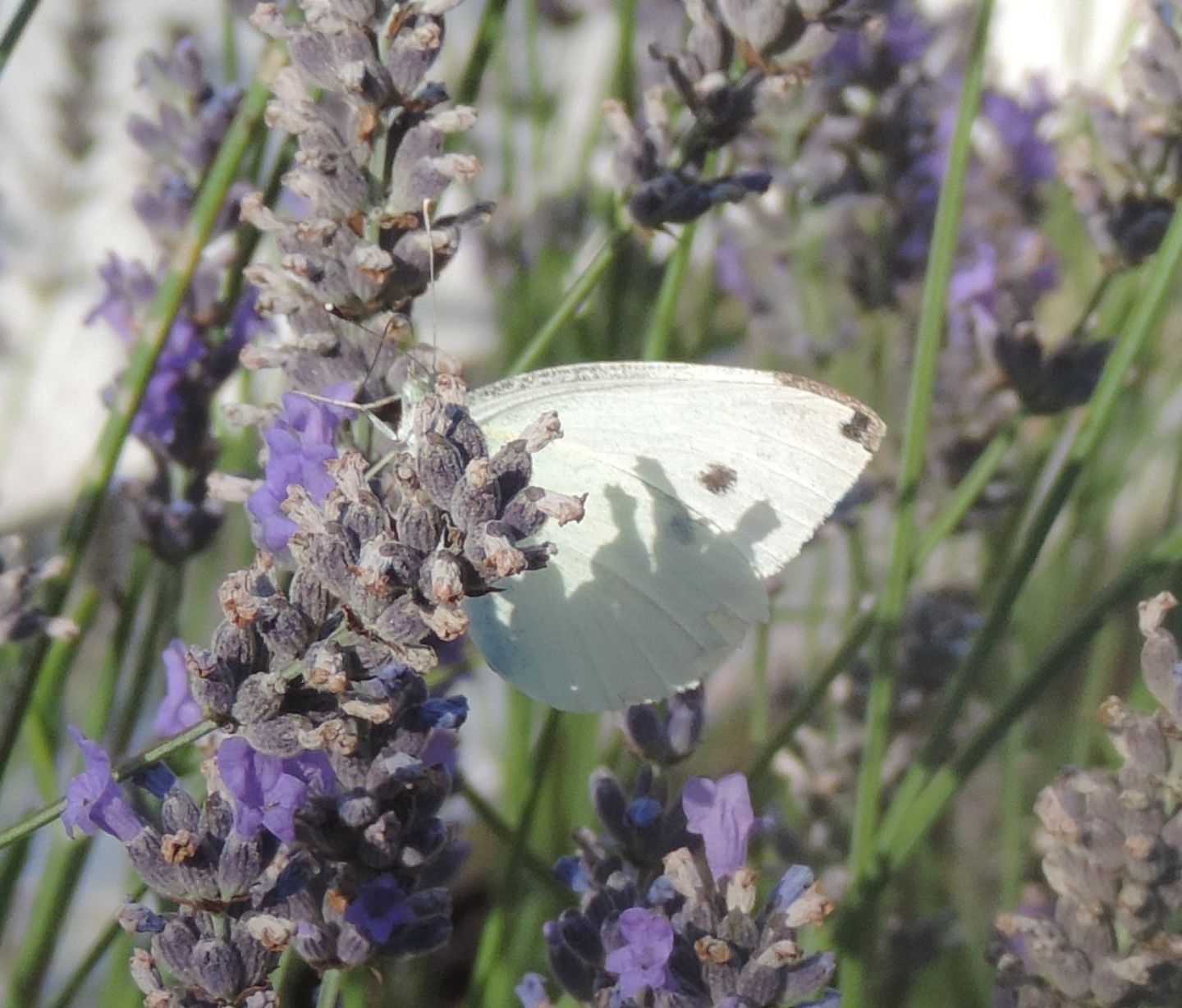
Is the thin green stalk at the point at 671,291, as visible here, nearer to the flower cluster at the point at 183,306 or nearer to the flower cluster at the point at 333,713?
the flower cluster at the point at 183,306

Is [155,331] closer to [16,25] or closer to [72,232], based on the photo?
[16,25]

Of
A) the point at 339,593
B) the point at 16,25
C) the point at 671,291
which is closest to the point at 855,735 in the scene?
the point at 671,291

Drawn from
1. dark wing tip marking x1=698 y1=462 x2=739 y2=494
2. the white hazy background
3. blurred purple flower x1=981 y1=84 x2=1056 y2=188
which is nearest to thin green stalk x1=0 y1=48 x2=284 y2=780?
dark wing tip marking x1=698 y1=462 x2=739 y2=494

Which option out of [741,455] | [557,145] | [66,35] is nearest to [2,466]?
[66,35]

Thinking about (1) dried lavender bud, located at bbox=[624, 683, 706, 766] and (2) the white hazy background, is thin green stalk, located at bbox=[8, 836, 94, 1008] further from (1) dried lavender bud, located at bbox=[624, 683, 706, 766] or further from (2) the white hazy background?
(2) the white hazy background

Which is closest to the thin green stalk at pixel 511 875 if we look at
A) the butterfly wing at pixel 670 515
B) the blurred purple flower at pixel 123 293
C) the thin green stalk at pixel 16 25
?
the butterfly wing at pixel 670 515

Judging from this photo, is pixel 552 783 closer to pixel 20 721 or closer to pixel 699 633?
pixel 699 633

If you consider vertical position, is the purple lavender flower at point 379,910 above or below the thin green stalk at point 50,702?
below
